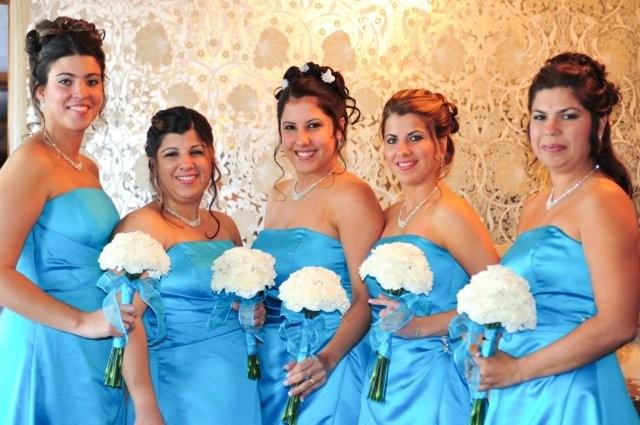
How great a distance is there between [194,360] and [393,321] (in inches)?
34.3

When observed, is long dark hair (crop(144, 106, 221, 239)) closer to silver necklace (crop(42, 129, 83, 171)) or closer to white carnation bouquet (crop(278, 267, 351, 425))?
silver necklace (crop(42, 129, 83, 171))

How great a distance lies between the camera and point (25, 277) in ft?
10.7

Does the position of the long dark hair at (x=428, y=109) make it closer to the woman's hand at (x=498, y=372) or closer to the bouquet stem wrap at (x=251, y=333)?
the bouquet stem wrap at (x=251, y=333)

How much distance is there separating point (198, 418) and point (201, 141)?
1.19 meters

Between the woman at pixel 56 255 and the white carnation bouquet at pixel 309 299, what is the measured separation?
0.63 m

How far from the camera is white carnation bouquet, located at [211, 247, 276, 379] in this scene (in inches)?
137

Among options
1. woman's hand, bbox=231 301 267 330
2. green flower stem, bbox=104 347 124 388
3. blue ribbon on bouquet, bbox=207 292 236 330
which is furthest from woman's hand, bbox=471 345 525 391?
green flower stem, bbox=104 347 124 388

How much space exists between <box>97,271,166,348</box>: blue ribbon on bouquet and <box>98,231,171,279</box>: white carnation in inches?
1.6

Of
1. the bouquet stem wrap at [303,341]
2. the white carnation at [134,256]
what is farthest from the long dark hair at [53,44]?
the bouquet stem wrap at [303,341]

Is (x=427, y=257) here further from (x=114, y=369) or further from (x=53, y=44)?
(x=53, y=44)

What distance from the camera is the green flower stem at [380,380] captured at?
336 cm

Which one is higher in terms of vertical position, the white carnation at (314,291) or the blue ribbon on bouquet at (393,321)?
the white carnation at (314,291)

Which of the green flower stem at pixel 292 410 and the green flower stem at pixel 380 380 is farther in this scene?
the green flower stem at pixel 292 410

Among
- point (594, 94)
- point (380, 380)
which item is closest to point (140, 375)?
point (380, 380)
